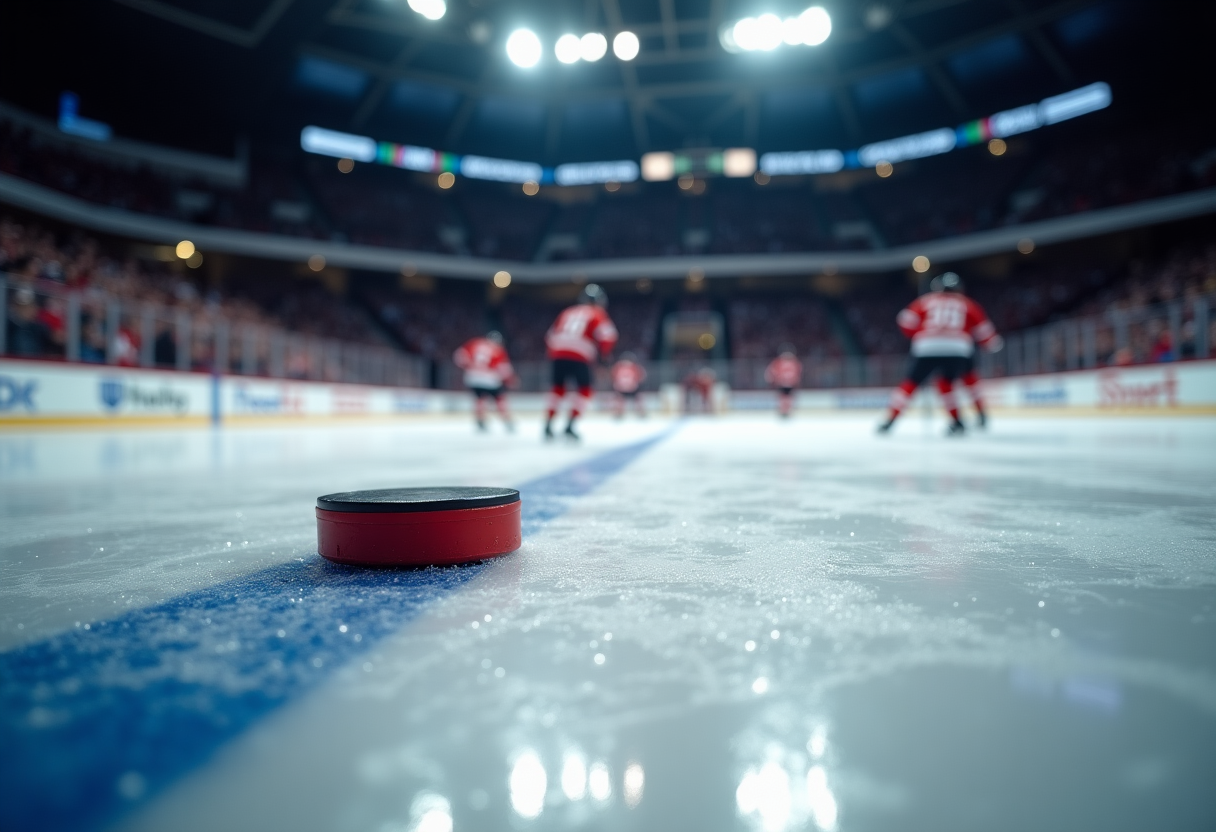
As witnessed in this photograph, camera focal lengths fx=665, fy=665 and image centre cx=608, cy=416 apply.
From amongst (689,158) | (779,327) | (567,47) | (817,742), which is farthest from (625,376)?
(817,742)

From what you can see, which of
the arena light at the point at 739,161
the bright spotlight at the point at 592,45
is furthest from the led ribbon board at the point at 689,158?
the bright spotlight at the point at 592,45

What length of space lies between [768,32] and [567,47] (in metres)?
4.86

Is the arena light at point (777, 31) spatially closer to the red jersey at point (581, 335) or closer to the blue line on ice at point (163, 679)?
the red jersey at point (581, 335)

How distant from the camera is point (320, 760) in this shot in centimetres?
51

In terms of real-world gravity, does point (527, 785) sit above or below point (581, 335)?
below

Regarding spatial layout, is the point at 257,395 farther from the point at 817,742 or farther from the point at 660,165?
the point at 660,165

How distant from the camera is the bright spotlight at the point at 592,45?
14.8 m

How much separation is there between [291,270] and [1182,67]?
99.6 feet

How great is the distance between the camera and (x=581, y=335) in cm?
662

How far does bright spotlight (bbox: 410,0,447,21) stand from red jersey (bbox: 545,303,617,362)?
8644mm

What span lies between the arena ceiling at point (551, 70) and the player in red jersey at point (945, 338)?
34.1 ft

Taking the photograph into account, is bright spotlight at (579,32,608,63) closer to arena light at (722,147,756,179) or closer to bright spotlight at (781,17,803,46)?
bright spotlight at (781,17,803,46)

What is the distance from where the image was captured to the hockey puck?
1.19 m

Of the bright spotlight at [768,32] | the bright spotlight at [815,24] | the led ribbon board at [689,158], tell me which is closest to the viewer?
the bright spotlight at [815,24]
